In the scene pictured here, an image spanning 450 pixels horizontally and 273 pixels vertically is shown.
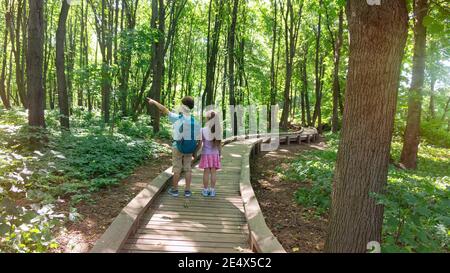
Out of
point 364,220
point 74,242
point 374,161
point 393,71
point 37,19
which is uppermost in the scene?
point 37,19

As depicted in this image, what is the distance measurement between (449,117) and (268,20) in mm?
24466

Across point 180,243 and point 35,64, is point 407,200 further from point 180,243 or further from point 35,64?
point 35,64

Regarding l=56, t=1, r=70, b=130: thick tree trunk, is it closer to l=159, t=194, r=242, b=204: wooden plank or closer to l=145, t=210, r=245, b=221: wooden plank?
l=159, t=194, r=242, b=204: wooden plank

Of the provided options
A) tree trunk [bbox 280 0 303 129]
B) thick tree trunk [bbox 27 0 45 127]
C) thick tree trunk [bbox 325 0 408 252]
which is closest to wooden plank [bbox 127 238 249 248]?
thick tree trunk [bbox 325 0 408 252]

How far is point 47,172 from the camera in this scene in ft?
20.4

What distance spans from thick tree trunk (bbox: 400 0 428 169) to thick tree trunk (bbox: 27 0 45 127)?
10973mm

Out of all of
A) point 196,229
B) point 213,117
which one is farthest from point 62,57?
point 196,229

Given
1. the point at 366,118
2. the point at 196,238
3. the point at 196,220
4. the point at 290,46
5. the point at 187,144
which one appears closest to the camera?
the point at 366,118

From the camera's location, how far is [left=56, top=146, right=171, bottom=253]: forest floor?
495 centimetres

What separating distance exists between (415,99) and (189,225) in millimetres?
9556

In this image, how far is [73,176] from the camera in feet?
26.8

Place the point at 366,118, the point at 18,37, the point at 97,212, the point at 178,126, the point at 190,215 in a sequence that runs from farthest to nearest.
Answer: the point at 18,37
the point at 178,126
the point at 97,212
the point at 190,215
the point at 366,118

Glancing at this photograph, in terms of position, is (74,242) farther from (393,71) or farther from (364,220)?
(393,71)
